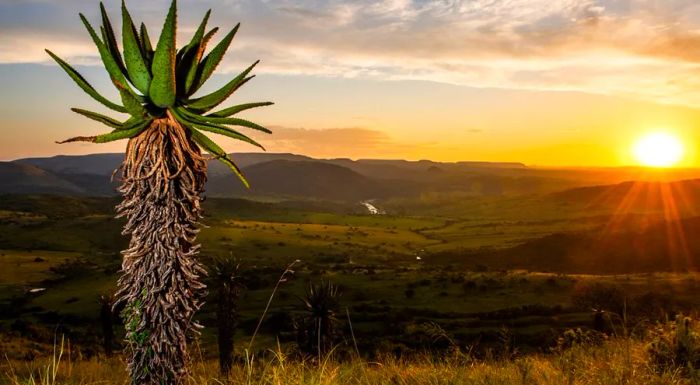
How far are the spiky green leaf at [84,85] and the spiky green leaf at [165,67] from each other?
1.31 ft

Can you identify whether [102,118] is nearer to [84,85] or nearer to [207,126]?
[84,85]

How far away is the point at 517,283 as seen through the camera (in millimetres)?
93062

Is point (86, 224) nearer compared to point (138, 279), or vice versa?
point (138, 279)

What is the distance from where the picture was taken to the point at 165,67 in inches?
177

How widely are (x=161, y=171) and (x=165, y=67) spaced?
0.91 metres

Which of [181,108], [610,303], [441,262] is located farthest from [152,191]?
[441,262]

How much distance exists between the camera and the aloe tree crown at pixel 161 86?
4652mm

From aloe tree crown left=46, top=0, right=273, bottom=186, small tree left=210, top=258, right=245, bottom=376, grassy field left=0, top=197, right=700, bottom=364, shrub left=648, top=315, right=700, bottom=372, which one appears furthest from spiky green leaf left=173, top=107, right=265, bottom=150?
grassy field left=0, top=197, right=700, bottom=364

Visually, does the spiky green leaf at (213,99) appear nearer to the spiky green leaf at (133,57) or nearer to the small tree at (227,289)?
the spiky green leaf at (133,57)

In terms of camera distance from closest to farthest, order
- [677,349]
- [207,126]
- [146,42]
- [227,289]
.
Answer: [207,126], [146,42], [677,349], [227,289]

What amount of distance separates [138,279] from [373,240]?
19160 centimetres

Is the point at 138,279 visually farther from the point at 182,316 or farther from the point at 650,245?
the point at 650,245

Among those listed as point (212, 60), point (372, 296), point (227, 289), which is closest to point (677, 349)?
point (212, 60)

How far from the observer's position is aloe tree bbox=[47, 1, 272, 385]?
4.64 m
